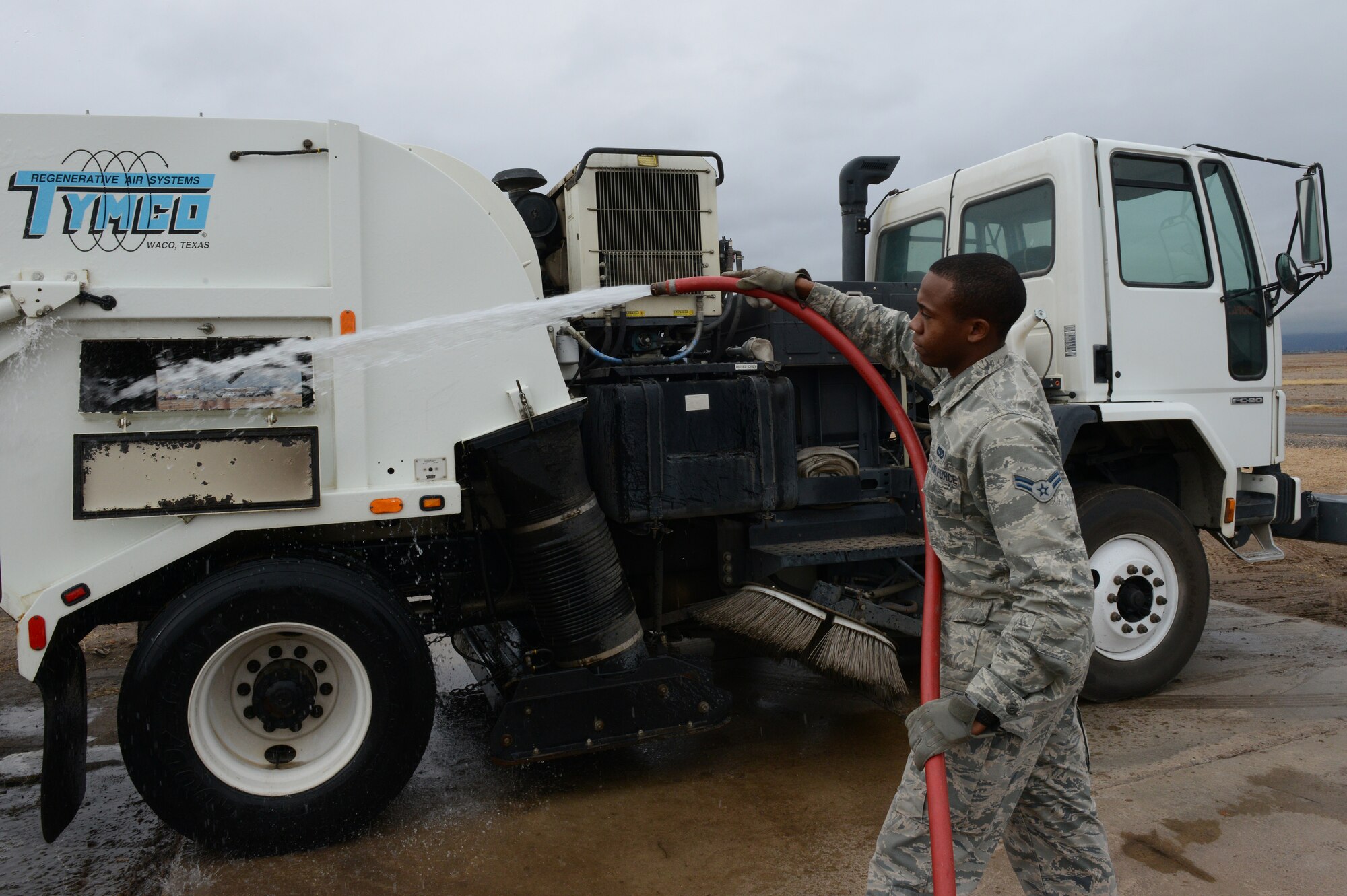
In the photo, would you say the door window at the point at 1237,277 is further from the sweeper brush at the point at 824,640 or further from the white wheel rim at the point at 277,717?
the white wheel rim at the point at 277,717

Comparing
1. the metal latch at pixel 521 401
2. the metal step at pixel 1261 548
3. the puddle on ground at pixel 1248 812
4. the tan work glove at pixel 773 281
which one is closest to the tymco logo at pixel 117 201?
the metal latch at pixel 521 401

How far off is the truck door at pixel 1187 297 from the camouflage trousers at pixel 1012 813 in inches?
125

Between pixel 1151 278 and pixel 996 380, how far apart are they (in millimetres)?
3537

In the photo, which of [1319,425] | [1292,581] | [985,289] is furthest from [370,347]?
[1319,425]

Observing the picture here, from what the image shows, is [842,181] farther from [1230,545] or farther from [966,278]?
[966,278]

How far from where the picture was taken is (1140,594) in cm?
518

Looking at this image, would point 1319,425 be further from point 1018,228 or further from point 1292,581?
point 1018,228

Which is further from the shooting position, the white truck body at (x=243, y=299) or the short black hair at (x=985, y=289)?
the white truck body at (x=243, y=299)

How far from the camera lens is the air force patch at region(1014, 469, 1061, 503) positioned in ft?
6.96

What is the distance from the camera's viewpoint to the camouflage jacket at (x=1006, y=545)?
2.08 metres

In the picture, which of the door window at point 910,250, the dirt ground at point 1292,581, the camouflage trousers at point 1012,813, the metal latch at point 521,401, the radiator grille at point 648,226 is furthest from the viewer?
the dirt ground at point 1292,581

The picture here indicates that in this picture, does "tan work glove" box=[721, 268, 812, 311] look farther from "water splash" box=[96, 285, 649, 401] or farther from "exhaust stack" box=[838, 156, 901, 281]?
"exhaust stack" box=[838, 156, 901, 281]

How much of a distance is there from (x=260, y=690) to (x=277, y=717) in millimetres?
117

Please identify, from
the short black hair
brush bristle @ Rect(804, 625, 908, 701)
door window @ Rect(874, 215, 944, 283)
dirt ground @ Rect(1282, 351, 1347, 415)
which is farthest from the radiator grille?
dirt ground @ Rect(1282, 351, 1347, 415)
